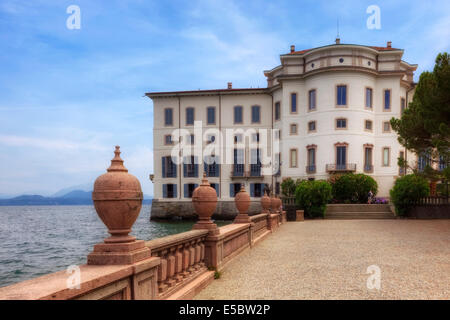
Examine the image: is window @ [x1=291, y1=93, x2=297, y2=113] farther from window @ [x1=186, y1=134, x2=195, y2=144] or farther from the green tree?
the green tree

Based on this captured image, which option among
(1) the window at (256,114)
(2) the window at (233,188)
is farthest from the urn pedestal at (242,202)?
(1) the window at (256,114)

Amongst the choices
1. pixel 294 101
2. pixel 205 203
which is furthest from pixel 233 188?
pixel 205 203

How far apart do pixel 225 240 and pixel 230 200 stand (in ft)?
111

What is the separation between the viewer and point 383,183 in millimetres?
35562

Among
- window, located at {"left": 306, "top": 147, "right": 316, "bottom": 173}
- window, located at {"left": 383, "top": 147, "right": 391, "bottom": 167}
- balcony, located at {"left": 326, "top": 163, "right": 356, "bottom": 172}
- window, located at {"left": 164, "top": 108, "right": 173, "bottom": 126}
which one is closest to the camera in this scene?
balcony, located at {"left": 326, "top": 163, "right": 356, "bottom": 172}

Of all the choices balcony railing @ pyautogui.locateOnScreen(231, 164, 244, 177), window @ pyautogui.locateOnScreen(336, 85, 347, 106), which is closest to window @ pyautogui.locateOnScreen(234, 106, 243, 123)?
balcony railing @ pyautogui.locateOnScreen(231, 164, 244, 177)

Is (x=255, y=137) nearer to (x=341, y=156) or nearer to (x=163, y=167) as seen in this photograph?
(x=341, y=156)

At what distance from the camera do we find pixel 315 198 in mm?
26656

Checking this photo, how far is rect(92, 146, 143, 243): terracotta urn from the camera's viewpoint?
11.3 feet

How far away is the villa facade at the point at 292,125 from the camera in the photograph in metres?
35.2

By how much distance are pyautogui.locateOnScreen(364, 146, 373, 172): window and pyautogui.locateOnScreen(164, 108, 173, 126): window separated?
21.8m

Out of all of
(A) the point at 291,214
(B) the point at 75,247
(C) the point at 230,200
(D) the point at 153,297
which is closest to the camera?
(D) the point at 153,297

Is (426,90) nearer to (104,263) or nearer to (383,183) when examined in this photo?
(104,263)

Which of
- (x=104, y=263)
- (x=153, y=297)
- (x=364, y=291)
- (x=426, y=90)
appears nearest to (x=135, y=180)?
(x=104, y=263)
